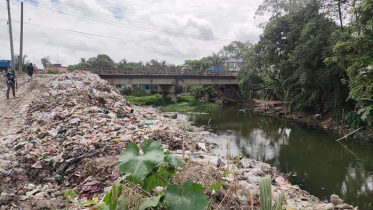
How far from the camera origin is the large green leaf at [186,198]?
75.9 inches

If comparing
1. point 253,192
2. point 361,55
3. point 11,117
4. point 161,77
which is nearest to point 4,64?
point 161,77

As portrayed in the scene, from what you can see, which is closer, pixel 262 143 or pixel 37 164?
pixel 37 164

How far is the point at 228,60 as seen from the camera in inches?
1919

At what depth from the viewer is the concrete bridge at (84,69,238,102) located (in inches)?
866

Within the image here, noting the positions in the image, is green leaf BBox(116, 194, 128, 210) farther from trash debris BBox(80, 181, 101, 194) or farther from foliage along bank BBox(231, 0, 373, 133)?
foliage along bank BBox(231, 0, 373, 133)

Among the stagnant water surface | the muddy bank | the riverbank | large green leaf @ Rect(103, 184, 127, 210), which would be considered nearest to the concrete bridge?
the muddy bank

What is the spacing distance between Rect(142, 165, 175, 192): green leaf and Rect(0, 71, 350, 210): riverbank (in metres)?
0.45

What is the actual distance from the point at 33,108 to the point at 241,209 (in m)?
7.81

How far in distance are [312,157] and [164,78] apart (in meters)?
17.9

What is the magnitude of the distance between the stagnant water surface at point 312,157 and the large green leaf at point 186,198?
475 centimetres

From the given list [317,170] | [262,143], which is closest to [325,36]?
[262,143]

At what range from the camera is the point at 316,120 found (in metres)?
14.8

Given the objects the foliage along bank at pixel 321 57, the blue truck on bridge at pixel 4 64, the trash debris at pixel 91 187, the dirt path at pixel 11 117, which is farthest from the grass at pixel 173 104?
the trash debris at pixel 91 187

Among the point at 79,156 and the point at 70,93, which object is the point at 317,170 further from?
the point at 70,93
